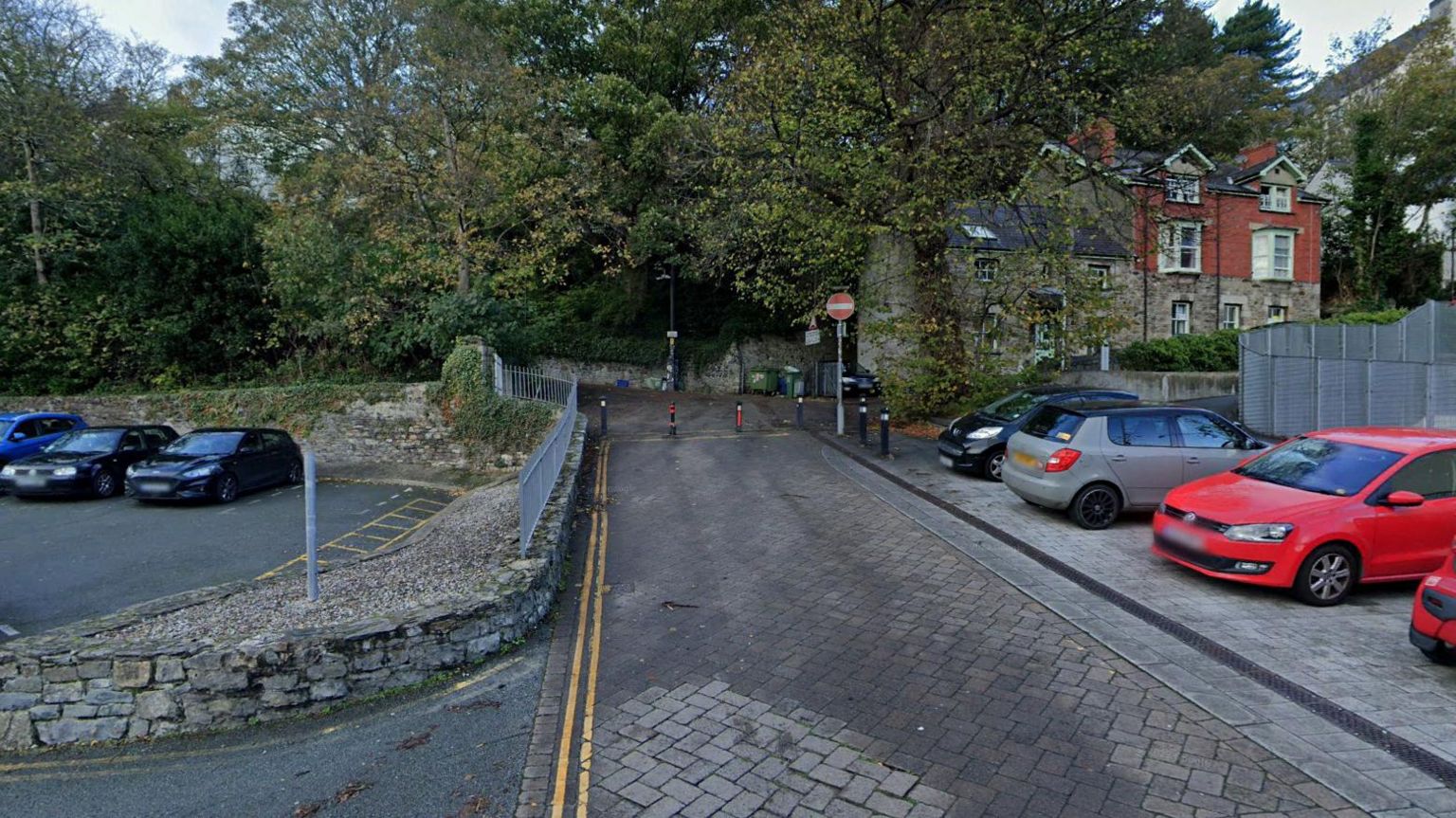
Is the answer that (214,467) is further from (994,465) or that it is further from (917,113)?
(917,113)

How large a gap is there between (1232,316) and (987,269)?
2183 cm

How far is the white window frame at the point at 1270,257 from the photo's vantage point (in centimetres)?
3072

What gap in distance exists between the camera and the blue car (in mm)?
16078

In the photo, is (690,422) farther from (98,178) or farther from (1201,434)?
(98,178)

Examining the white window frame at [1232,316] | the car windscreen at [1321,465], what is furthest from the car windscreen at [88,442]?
the white window frame at [1232,316]

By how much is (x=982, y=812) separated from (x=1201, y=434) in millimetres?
7547

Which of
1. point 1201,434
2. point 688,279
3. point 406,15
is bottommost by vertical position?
point 1201,434

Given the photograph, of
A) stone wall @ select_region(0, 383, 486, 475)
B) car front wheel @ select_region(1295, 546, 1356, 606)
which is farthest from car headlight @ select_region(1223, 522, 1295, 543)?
stone wall @ select_region(0, 383, 486, 475)

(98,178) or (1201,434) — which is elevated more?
(98,178)

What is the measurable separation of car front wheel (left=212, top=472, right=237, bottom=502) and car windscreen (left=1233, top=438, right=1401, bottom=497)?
1617cm

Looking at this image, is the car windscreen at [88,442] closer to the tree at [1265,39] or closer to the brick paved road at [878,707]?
the brick paved road at [878,707]

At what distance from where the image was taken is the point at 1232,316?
3138 cm

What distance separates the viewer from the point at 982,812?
11.7ft

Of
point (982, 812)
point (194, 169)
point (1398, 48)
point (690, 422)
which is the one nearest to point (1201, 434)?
point (982, 812)
